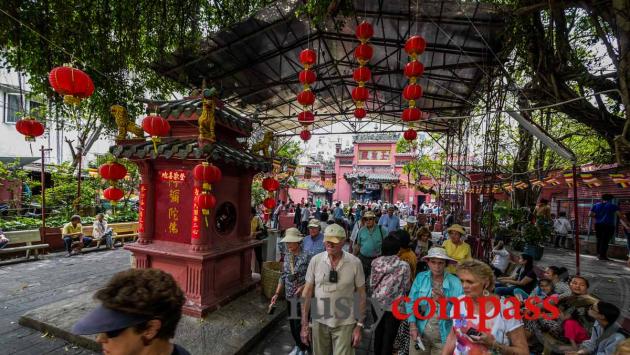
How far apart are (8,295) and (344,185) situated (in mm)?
30034

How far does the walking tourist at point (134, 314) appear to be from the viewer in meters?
1.27

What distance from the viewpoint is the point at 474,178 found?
15.4 meters

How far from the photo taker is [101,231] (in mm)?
10031

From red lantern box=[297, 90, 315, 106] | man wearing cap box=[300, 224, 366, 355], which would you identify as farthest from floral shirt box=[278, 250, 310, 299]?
red lantern box=[297, 90, 315, 106]

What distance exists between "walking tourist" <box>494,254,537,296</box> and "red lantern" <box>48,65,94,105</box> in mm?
6799

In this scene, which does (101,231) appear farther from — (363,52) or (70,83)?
(363,52)

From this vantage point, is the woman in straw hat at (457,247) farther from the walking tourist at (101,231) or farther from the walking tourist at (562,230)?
→ the walking tourist at (101,231)

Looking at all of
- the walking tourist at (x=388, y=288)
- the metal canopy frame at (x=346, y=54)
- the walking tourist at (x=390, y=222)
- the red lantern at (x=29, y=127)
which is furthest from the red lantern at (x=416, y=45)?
the red lantern at (x=29, y=127)

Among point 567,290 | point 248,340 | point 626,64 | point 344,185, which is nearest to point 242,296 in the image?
point 248,340

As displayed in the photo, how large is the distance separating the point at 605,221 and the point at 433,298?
7788 mm

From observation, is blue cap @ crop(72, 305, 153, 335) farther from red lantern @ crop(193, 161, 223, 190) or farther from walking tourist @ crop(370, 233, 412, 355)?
red lantern @ crop(193, 161, 223, 190)

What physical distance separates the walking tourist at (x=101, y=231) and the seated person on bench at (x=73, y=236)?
0.91 feet

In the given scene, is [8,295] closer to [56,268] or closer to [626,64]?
[56,268]

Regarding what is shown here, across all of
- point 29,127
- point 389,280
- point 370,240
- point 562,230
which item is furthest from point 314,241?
point 562,230
